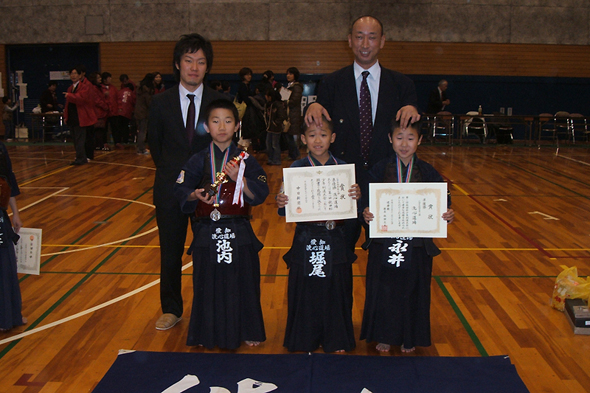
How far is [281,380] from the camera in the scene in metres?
2.83

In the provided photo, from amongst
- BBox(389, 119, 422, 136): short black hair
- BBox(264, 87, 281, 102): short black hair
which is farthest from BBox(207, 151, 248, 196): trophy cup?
BBox(264, 87, 281, 102): short black hair

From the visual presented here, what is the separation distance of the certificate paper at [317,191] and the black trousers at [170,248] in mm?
770

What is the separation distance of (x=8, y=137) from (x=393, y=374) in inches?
583

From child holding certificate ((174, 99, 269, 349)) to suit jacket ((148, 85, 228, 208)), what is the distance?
23cm

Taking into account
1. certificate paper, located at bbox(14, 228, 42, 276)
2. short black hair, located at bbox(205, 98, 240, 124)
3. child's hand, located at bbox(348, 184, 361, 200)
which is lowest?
certificate paper, located at bbox(14, 228, 42, 276)

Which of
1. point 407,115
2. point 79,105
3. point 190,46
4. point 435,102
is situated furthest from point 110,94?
point 407,115

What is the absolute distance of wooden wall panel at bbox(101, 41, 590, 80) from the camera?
15125 millimetres

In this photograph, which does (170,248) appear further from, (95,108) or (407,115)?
(95,108)

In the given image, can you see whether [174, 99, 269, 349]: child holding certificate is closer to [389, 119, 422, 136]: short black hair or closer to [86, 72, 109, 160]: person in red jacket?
[389, 119, 422, 136]: short black hair

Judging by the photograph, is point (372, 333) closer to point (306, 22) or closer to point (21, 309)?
point (21, 309)

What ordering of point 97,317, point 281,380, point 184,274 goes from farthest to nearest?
point 184,274
point 97,317
point 281,380

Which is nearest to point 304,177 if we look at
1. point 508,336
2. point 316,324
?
point 316,324

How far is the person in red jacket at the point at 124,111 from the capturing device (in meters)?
12.8

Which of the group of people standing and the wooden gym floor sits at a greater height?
the group of people standing
